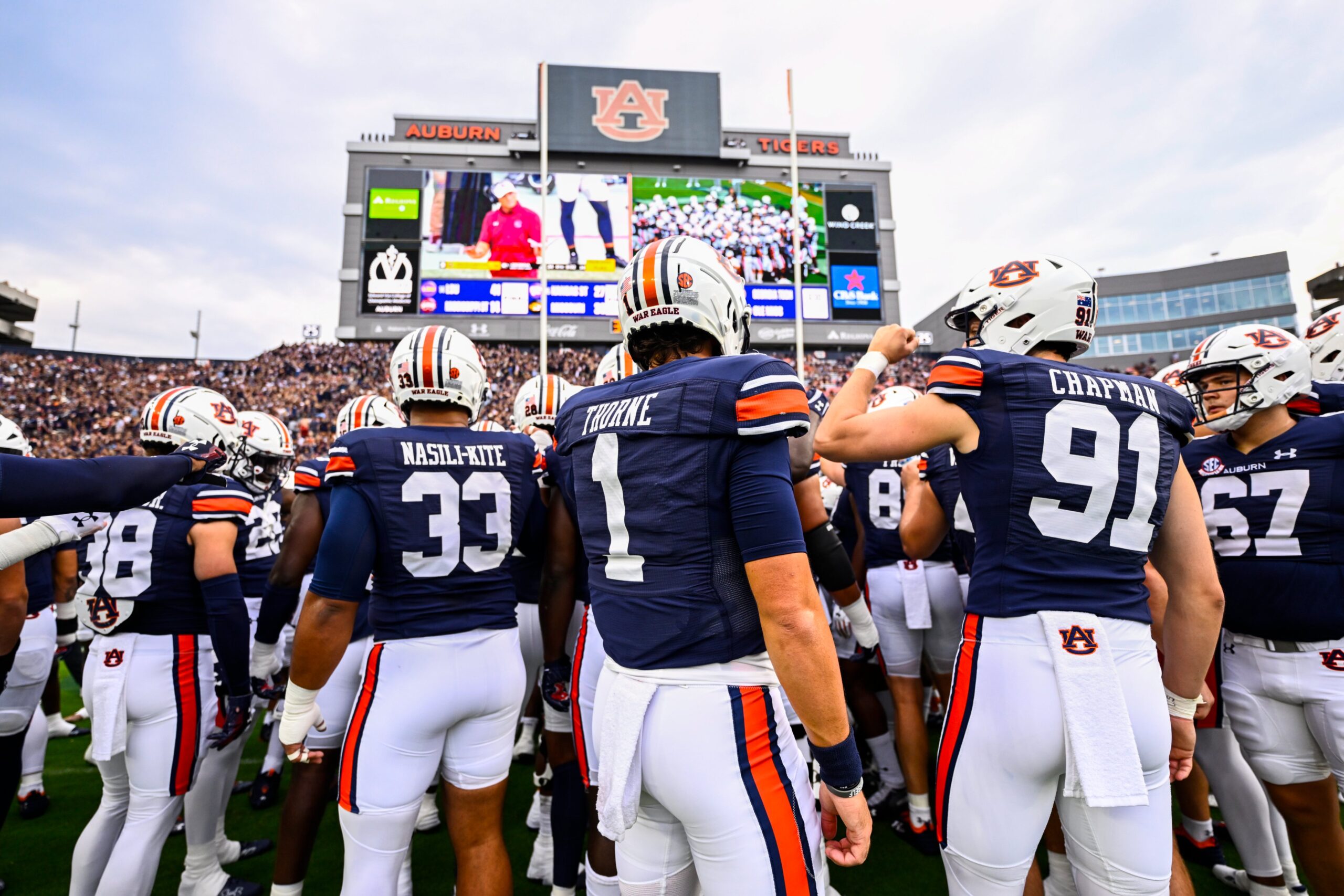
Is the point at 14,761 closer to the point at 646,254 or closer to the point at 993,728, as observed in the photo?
the point at 646,254

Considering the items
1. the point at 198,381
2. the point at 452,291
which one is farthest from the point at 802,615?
the point at 198,381

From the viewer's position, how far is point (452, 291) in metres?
24.3

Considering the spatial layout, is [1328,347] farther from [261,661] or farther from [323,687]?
[261,661]

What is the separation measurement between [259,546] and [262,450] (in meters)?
0.91

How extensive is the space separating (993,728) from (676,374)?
4.21 ft

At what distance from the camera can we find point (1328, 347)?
404 centimetres

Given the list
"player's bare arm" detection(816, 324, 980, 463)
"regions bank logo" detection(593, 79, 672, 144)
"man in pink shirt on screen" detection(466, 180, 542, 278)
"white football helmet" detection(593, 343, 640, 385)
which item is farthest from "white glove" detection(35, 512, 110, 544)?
"regions bank logo" detection(593, 79, 672, 144)

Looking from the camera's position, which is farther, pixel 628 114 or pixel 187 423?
pixel 628 114

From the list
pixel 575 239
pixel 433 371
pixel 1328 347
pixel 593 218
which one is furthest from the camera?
pixel 593 218

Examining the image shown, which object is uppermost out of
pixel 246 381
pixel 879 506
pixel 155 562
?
pixel 246 381

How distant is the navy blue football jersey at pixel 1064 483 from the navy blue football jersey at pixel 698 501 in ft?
2.35

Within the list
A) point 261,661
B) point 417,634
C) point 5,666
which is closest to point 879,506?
point 417,634

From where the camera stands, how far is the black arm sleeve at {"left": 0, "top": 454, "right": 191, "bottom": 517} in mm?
1554

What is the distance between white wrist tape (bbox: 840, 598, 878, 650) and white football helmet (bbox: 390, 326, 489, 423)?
5.41ft
